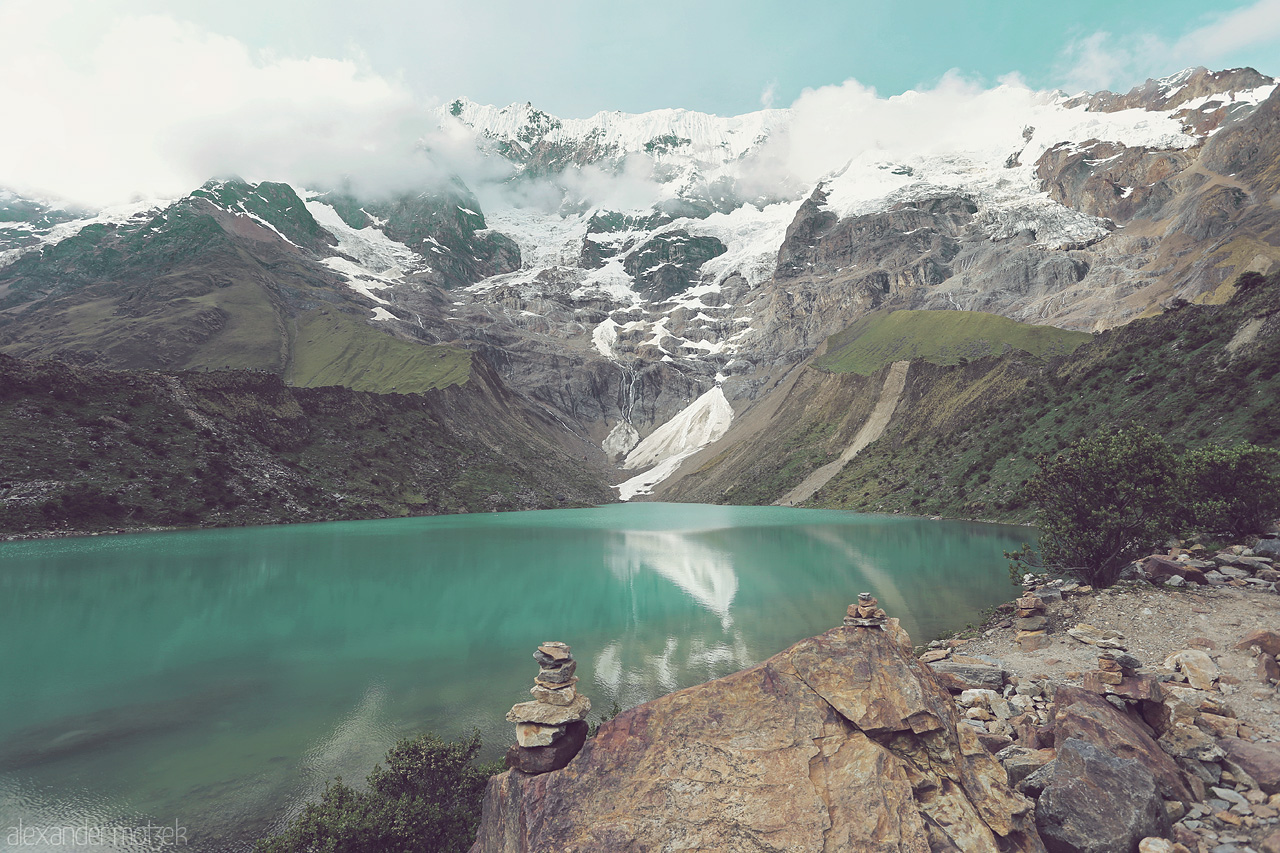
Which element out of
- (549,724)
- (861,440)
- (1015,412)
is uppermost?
(549,724)

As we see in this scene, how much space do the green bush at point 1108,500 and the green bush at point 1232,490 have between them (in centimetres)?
125

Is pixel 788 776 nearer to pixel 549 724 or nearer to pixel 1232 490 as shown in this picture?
pixel 549 724

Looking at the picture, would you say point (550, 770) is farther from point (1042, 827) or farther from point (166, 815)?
point (166, 815)

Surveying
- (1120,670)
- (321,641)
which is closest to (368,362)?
(321,641)

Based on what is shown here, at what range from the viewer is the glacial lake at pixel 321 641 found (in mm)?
13938

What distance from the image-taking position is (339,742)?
1573 centimetres

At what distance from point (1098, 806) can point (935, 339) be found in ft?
491

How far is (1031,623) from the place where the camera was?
20.0m

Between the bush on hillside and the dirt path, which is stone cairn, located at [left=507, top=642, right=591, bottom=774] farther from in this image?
the dirt path

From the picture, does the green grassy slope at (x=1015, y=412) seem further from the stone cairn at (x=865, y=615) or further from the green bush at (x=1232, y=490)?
the stone cairn at (x=865, y=615)

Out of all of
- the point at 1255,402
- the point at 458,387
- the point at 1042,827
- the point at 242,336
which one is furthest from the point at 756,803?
the point at 242,336

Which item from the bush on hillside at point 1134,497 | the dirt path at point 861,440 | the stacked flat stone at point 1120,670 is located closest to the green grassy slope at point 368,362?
the dirt path at point 861,440

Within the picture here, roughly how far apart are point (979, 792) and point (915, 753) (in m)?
0.84

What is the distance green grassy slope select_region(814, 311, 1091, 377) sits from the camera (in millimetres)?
118688
